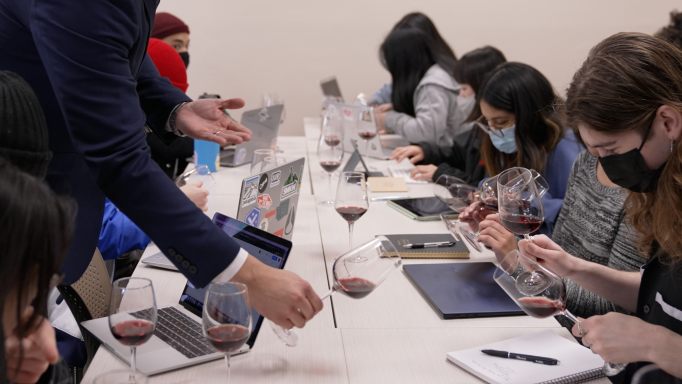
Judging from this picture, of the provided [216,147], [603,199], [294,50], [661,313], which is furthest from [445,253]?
[294,50]

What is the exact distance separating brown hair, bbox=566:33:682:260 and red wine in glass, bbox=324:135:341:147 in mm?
1413

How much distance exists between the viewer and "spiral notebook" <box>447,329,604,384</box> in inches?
40.8

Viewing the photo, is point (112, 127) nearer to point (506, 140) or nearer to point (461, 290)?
point (461, 290)

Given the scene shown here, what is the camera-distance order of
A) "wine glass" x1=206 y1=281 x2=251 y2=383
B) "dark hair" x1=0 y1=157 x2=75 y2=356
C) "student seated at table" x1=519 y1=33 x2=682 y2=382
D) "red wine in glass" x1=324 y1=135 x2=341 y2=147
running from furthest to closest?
1. "red wine in glass" x1=324 y1=135 x2=341 y2=147
2. "student seated at table" x1=519 y1=33 x2=682 y2=382
3. "wine glass" x1=206 y1=281 x2=251 y2=383
4. "dark hair" x1=0 y1=157 x2=75 y2=356

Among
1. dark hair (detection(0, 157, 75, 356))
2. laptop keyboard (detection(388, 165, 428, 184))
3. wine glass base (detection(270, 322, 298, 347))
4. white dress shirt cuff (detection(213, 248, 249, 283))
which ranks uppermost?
dark hair (detection(0, 157, 75, 356))

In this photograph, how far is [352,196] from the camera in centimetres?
165

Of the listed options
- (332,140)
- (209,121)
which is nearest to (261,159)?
(209,121)

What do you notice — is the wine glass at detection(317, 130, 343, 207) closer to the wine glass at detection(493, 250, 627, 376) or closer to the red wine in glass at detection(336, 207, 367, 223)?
the red wine in glass at detection(336, 207, 367, 223)

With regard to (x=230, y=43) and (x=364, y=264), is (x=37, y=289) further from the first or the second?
(x=230, y=43)

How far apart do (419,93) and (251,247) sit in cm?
266

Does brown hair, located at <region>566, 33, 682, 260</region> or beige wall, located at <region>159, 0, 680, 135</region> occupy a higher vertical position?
brown hair, located at <region>566, 33, 682, 260</region>

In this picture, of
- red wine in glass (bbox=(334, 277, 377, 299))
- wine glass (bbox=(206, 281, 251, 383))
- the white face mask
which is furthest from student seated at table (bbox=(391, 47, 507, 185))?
wine glass (bbox=(206, 281, 251, 383))

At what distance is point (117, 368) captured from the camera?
1.03 m

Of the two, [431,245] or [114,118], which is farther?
[431,245]
